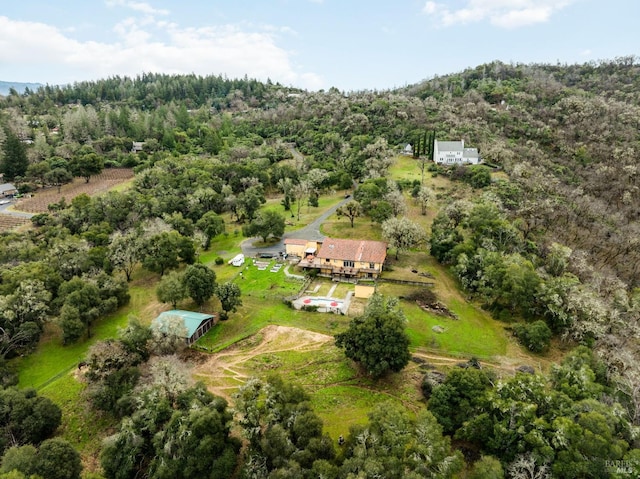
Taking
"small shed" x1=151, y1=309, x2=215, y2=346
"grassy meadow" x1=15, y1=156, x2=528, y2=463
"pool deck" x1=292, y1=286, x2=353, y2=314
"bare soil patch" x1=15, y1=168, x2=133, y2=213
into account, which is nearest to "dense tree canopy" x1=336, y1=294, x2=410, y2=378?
"grassy meadow" x1=15, y1=156, x2=528, y2=463

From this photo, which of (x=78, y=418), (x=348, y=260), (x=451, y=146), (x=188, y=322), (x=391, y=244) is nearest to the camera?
(x=78, y=418)

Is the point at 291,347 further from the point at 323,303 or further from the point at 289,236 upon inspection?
the point at 289,236

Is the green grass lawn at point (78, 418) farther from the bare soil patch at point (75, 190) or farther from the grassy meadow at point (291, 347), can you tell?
the bare soil patch at point (75, 190)

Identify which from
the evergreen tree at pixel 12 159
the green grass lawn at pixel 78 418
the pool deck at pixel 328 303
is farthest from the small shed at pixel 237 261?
the evergreen tree at pixel 12 159

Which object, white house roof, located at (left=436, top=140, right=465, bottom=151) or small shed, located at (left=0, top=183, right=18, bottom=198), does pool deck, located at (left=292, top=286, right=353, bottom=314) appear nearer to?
white house roof, located at (left=436, top=140, right=465, bottom=151)

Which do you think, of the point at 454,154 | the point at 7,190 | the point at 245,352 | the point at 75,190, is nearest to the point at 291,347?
the point at 245,352

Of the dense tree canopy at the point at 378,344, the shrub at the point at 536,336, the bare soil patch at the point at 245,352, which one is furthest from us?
the shrub at the point at 536,336
